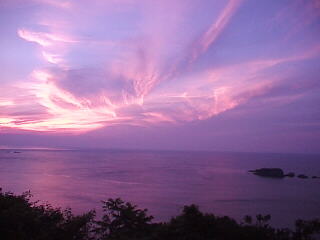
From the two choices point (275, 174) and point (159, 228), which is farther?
point (275, 174)

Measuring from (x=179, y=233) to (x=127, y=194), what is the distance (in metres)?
33.0

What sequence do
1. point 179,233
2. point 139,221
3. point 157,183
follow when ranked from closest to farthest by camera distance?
point 179,233 < point 139,221 < point 157,183

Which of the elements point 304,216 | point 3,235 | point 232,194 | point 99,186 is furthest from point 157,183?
point 3,235

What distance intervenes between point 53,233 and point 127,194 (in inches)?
1280

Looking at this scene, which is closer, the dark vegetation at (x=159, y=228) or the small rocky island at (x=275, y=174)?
the dark vegetation at (x=159, y=228)

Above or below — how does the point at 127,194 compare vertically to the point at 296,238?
below

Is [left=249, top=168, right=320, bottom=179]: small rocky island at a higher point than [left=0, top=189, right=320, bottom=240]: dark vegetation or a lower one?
lower

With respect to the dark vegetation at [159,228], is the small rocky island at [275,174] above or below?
below

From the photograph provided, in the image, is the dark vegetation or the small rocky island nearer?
the dark vegetation

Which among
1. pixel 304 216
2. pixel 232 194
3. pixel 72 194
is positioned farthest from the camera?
pixel 232 194

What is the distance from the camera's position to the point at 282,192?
49625 mm

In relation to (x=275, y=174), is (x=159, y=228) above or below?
above

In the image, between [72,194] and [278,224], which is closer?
[278,224]

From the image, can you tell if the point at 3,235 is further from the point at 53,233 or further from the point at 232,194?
the point at 232,194
